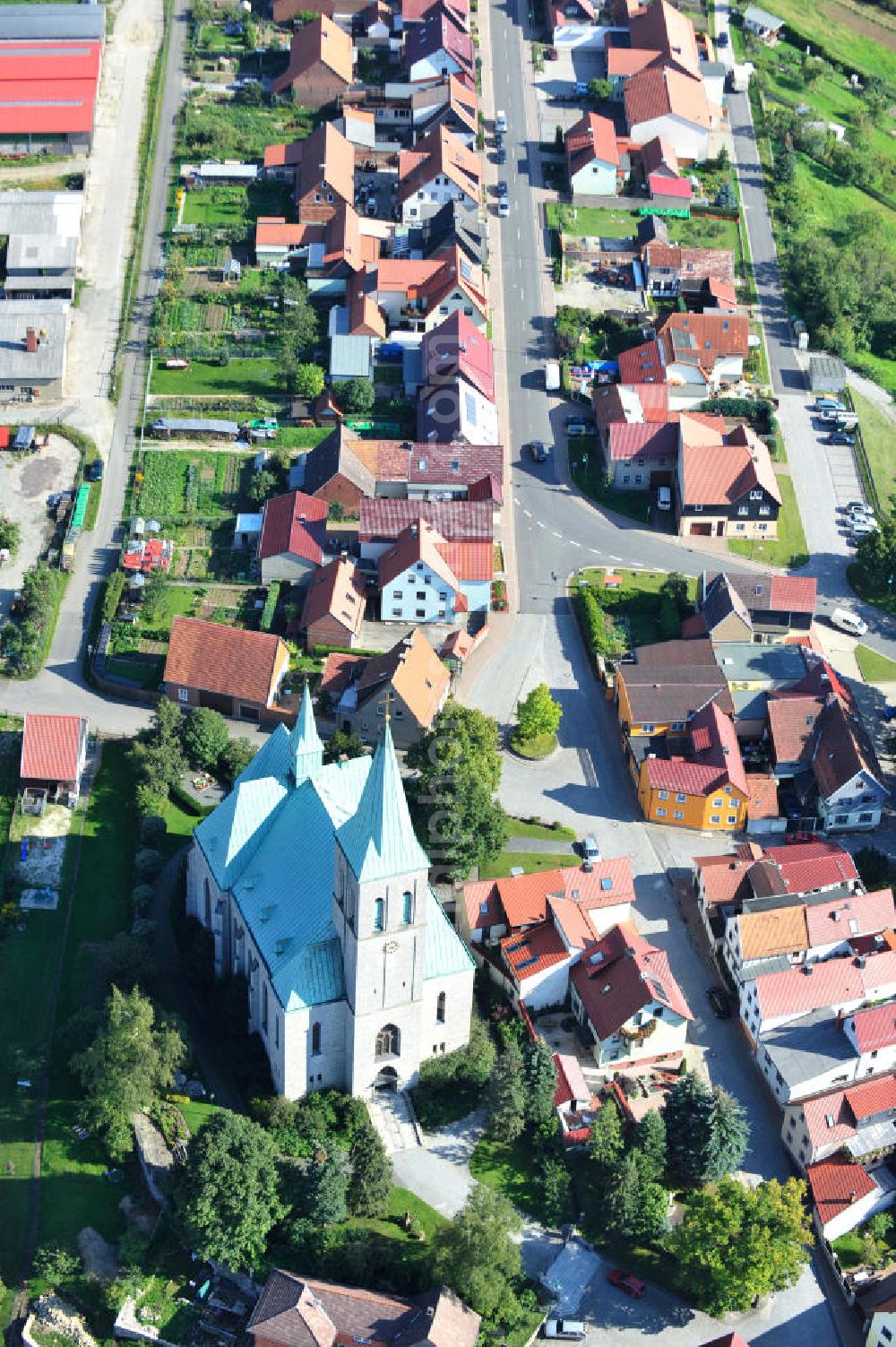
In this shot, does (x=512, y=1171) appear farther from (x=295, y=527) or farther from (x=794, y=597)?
(x=295, y=527)

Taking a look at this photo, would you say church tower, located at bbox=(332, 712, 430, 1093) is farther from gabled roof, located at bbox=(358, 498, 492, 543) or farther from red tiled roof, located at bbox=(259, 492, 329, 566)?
gabled roof, located at bbox=(358, 498, 492, 543)

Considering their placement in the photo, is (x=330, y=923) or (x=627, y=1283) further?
Answer: (x=330, y=923)

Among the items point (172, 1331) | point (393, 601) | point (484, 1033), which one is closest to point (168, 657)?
point (393, 601)

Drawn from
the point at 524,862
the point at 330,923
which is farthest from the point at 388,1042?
the point at 524,862

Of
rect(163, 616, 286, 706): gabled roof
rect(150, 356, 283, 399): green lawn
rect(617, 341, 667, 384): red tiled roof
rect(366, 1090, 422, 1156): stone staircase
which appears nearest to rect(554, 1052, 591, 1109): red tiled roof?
rect(366, 1090, 422, 1156): stone staircase

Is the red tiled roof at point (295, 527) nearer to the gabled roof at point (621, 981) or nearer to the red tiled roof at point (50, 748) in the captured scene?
the red tiled roof at point (50, 748)

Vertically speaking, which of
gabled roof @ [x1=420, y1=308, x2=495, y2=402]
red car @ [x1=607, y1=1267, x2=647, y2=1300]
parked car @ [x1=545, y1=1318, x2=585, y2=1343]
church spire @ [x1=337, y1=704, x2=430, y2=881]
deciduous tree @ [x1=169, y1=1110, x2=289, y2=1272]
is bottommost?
parked car @ [x1=545, y1=1318, x2=585, y2=1343]

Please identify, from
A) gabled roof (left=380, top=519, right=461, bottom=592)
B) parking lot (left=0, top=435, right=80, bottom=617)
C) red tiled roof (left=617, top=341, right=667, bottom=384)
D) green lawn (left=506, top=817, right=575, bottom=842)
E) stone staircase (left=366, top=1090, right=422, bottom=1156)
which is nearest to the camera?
stone staircase (left=366, top=1090, right=422, bottom=1156)
